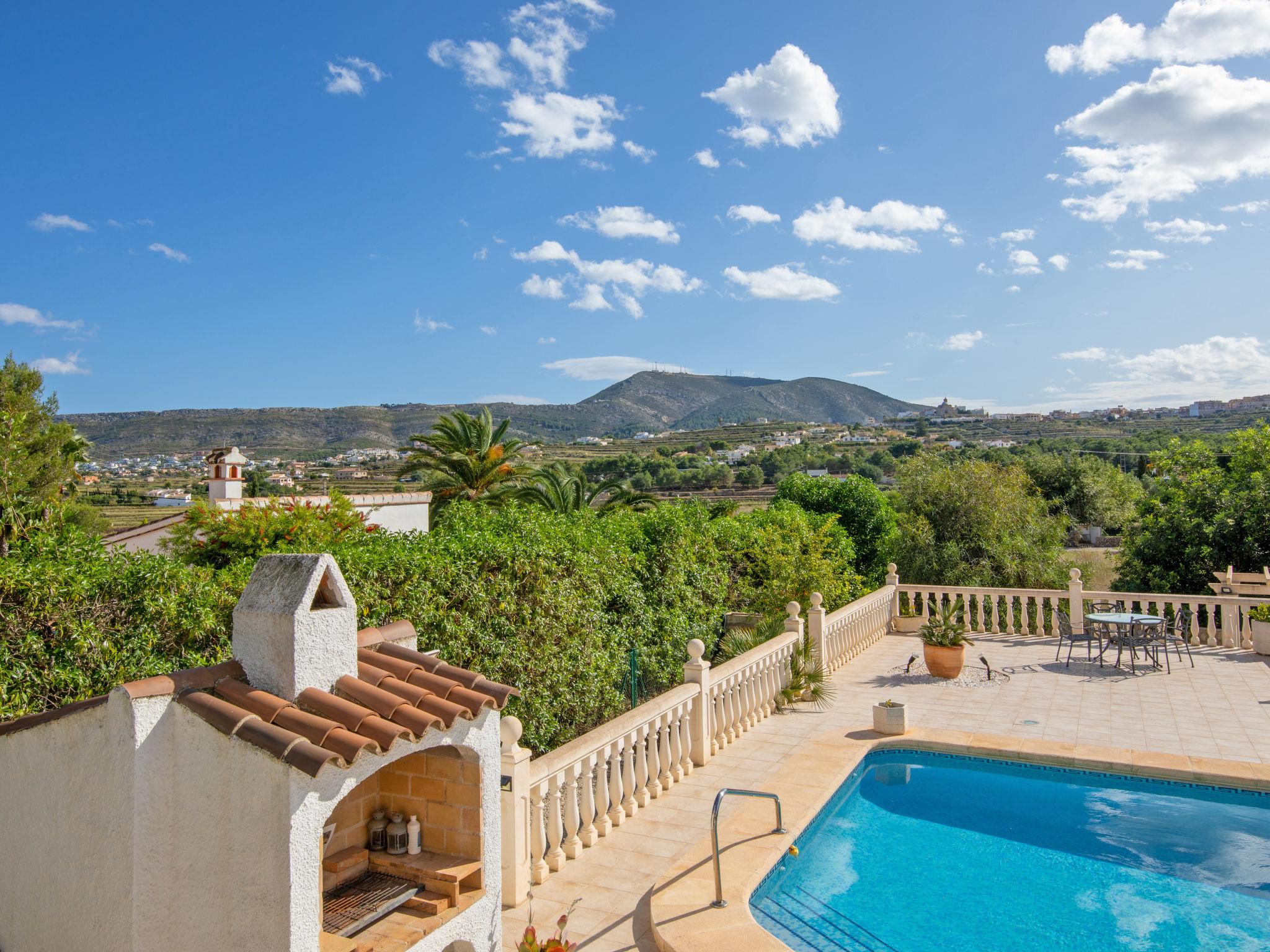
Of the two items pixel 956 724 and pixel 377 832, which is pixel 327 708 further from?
pixel 956 724

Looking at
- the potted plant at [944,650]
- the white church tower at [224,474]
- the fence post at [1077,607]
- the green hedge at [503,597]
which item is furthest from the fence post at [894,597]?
the white church tower at [224,474]

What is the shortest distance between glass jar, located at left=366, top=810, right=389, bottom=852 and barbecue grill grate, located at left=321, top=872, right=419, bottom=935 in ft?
0.44

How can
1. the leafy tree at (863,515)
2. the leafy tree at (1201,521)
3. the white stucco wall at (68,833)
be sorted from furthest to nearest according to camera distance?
1. the leafy tree at (863,515)
2. the leafy tree at (1201,521)
3. the white stucco wall at (68,833)

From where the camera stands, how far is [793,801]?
644cm

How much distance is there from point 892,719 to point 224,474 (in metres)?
10.1

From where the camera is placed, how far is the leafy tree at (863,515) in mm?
18797

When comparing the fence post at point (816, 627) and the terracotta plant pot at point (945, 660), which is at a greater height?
the fence post at point (816, 627)

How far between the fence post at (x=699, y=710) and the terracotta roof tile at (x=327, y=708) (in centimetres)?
430

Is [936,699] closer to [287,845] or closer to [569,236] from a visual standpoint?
[287,845]

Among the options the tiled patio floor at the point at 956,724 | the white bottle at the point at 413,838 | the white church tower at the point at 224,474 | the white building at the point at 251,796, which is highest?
the white church tower at the point at 224,474

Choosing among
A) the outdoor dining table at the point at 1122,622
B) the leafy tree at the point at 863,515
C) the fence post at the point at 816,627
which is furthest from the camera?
the leafy tree at the point at 863,515

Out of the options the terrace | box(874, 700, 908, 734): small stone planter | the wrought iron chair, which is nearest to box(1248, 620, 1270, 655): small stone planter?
the terrace

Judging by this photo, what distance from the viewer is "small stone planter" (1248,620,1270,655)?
1216cm

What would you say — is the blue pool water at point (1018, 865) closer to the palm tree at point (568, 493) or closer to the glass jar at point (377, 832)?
the glass jar at point (377, 832)
